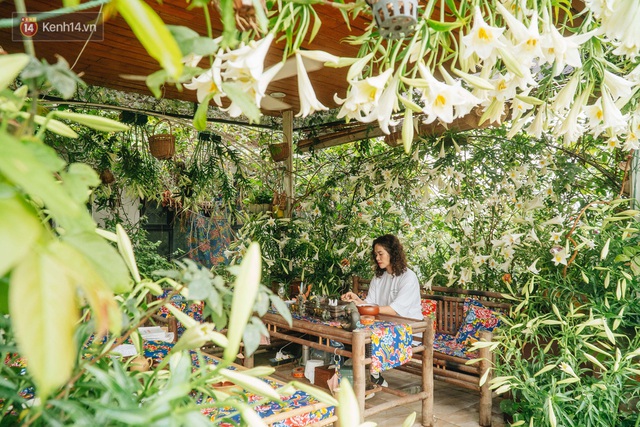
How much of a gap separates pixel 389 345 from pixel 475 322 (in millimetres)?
1166

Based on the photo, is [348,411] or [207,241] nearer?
[348,411]

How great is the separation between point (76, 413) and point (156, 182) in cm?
489

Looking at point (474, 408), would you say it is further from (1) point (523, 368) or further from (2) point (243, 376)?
(2) point (243, 376)

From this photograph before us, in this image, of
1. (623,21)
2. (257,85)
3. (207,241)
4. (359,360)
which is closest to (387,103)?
(257,85)

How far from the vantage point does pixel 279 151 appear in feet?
16.0

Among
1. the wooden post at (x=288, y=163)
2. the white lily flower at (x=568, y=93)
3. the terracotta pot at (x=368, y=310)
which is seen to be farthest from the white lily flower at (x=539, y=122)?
the wooden post at (x=288, y=163)

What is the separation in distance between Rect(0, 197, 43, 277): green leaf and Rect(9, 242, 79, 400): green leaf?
0.01 metres

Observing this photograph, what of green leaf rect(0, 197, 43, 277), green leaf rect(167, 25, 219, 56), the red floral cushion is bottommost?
the red floral cushion

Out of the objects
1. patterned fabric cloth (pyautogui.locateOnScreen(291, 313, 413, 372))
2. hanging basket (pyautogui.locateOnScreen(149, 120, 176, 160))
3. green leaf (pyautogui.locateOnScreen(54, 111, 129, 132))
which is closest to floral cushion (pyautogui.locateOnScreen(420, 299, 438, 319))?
patterned fabric cloth (pyautogui.locateOnScreen(291, 313, 413, 372))

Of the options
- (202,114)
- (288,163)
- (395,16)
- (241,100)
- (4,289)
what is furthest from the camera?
(288,163)

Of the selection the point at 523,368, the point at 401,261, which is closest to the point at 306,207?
the point at 401,261

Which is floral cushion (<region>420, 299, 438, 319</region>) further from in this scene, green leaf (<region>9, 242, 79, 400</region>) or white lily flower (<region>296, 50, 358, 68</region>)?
green leaf (<region>9, 242, 79, 400</region>)

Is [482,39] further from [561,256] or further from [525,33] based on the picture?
[561,256]

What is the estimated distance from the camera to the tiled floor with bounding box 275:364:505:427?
3336 millimetres
